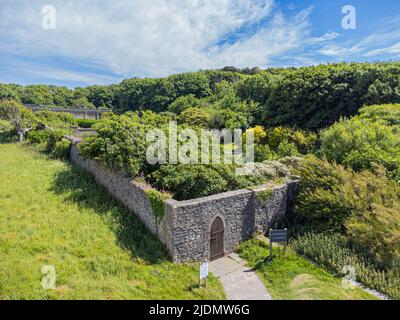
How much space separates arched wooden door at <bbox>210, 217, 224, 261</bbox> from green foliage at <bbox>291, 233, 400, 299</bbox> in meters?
2.42

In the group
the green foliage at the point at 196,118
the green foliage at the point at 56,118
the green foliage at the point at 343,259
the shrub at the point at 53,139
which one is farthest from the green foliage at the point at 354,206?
the green foliage at the point at 56,118

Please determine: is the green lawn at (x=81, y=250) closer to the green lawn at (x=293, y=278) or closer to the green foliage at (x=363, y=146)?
the green lawn at (x=293, y=278)

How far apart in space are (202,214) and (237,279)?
6.77 feet

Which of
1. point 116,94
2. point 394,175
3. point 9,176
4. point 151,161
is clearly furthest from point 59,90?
point 394,175

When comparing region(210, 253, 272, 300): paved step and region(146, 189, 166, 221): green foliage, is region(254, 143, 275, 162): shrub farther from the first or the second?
region(146, 189, 166, 221): green foliage

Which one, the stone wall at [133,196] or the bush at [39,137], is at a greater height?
the bush at [39,137]

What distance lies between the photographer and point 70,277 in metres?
6.58

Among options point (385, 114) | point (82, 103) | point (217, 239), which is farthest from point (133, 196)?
point (82, 103)

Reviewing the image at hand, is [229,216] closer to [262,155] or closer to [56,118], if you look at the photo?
[262,155]

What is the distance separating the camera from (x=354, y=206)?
8.65 metres

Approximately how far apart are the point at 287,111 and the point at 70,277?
1982 cm

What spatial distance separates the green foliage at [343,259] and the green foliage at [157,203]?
4.52 m

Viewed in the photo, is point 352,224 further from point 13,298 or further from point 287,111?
point 287,111

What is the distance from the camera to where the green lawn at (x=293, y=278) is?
664 cm
